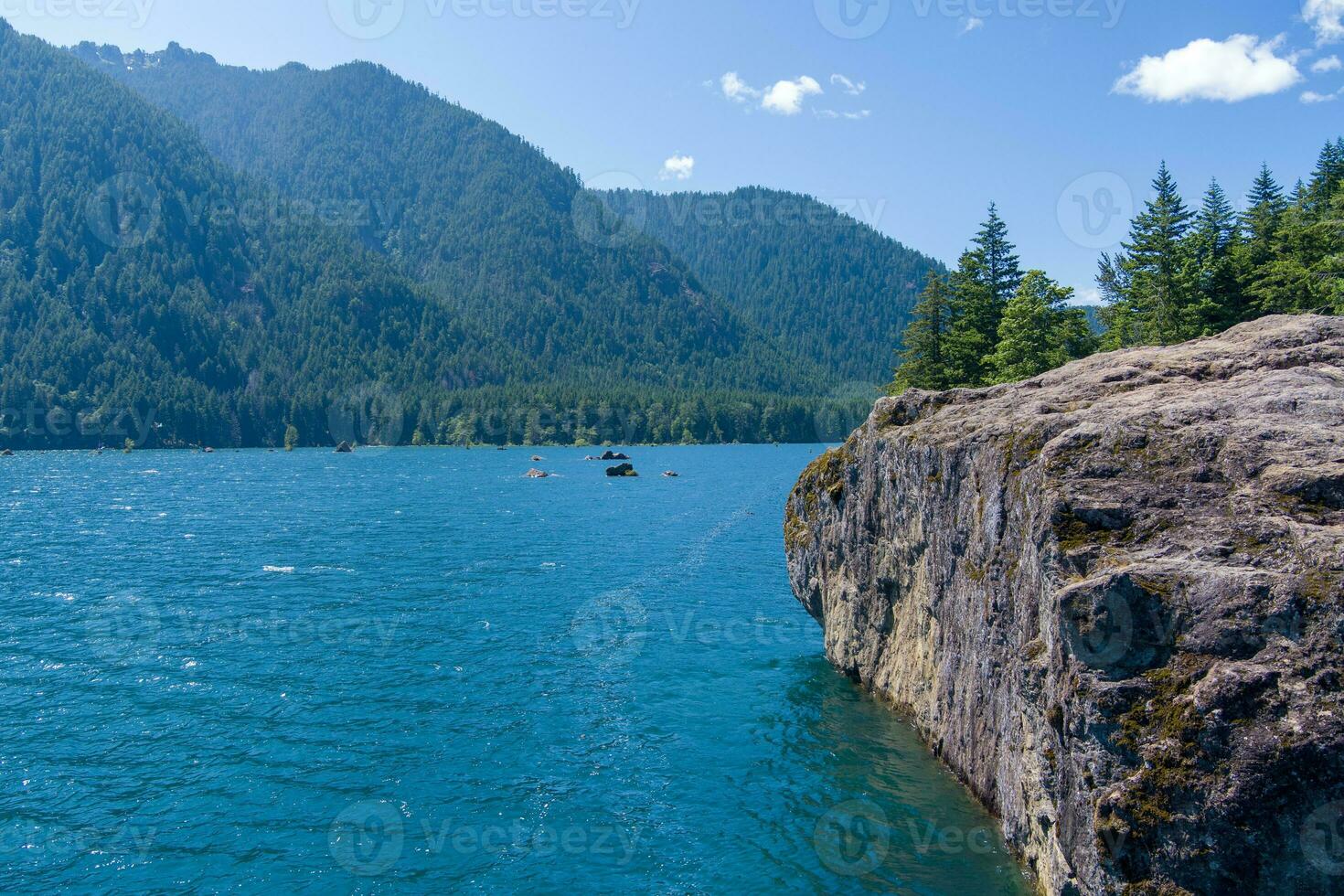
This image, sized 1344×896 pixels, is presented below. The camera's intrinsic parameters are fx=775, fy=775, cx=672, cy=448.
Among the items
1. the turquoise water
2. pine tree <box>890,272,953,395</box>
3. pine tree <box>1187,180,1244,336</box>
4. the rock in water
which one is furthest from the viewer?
pine tree <box>890,272,953,395</box>

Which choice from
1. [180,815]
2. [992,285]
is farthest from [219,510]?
[992,285]

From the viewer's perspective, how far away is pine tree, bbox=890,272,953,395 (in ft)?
186

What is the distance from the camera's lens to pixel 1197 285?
49375mm

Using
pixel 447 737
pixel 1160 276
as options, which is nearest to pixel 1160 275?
pixel 1160 276

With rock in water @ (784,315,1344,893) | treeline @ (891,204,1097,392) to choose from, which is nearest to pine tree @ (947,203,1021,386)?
treeline @ (891,204,1097,392)

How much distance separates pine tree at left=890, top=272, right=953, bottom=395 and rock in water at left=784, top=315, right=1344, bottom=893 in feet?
131

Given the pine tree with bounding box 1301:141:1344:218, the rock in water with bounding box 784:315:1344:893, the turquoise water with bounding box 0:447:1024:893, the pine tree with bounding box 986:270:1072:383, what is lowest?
the turquoise water with bounding box 0:447:1024:893

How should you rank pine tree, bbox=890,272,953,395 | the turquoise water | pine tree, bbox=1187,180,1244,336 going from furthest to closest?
pine tree, bbox=890,272,953,395, pine tree, bbox=1187,180,1244,336, the turquoise water

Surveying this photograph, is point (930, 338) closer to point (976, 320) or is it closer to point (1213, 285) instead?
point (976, 320)

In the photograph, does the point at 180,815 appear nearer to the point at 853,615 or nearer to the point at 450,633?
the point at 450,633

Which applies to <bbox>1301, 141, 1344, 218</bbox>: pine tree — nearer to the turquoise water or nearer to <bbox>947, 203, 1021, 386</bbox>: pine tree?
<bbox>947, 203, 1021, 386</bbox>: pine tree

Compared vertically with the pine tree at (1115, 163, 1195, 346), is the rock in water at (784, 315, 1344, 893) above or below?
below

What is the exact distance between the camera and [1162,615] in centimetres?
931

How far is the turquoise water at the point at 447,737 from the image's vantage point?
15.1 m
